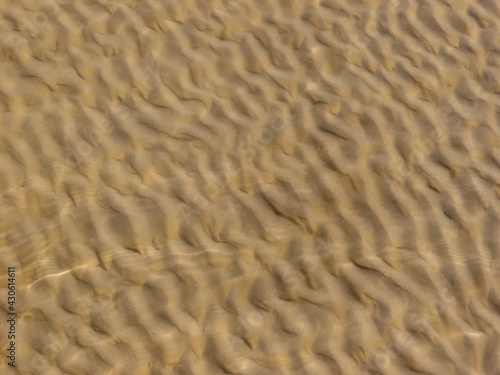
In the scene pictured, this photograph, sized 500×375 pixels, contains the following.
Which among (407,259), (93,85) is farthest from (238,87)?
(407,259)

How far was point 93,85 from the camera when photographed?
4121 mm

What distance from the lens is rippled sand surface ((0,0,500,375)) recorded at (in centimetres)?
324

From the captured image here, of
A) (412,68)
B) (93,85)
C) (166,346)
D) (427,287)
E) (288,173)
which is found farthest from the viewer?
(412,68)

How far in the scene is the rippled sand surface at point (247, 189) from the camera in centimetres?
324

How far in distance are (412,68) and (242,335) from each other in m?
2.73

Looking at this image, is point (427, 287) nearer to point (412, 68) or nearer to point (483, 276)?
point (483, 276)

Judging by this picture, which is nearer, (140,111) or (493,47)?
(140,111)

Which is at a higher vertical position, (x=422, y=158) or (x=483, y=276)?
(x=422, y=158)

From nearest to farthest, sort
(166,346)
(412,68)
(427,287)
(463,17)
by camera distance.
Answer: (166,346), (427,287), (412,68), (463,17)

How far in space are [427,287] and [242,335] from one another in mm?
1245

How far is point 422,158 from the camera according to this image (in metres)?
4.04

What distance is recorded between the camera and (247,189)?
3.77m

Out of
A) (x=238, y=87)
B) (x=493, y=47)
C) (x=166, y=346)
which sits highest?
(x=493, y=47)

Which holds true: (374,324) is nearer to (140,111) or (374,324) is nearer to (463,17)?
(140,111)
